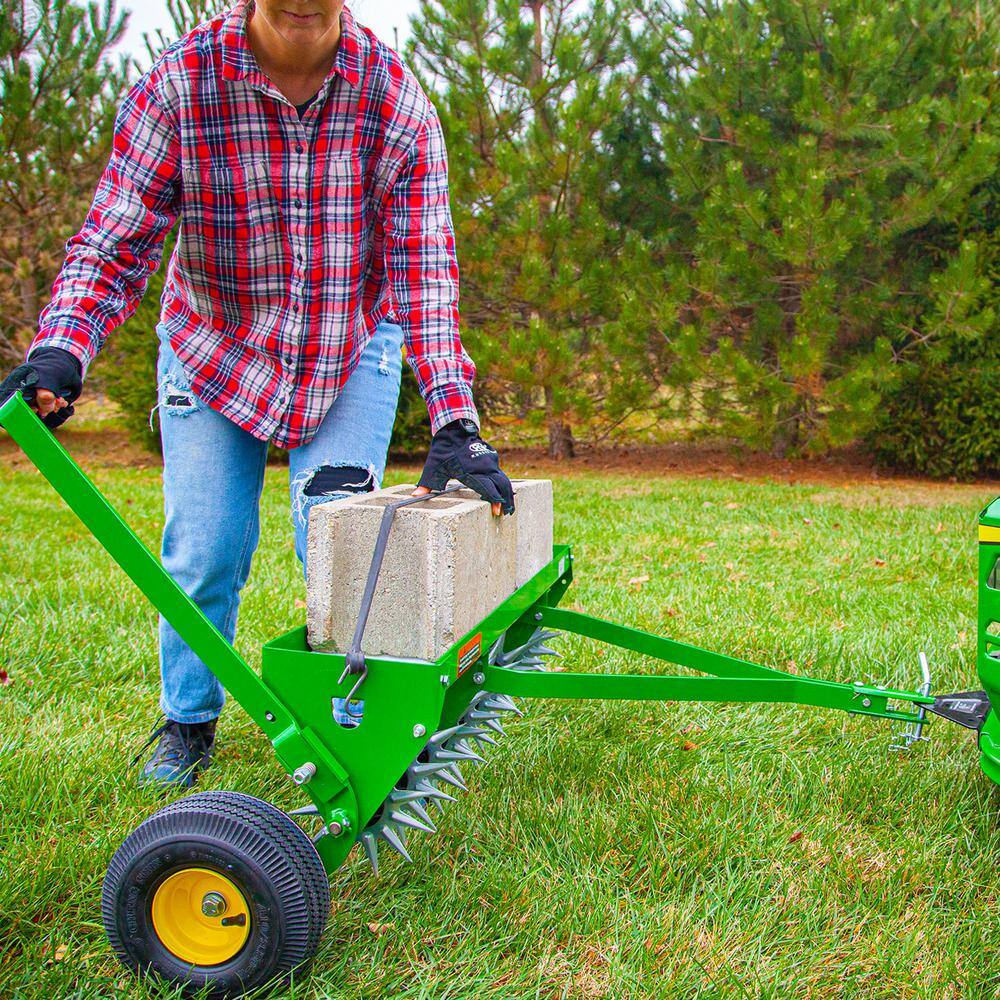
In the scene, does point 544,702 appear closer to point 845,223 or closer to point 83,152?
point 845,223

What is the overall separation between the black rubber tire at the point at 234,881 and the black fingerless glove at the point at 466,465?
2.37 feet

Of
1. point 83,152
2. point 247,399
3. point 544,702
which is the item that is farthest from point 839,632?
point 83,152

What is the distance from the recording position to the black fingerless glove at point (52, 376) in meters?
1.75

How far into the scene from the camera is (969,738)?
8.96 feet

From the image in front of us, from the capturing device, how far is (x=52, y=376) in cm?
178

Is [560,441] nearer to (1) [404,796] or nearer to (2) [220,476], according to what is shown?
(2) [220,476]

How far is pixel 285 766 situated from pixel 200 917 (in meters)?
0.28

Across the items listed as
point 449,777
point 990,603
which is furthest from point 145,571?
point 990,603

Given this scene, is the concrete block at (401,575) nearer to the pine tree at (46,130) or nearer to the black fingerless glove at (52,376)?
the black fingerless glove at (52,376)

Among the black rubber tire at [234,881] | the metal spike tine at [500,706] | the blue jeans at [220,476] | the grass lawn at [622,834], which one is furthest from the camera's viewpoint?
the metal spike tine at [500,706]

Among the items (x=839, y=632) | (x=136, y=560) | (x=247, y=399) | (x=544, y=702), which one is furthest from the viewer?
(x=839, y=632)

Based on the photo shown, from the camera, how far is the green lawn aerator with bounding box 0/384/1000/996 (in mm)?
1667

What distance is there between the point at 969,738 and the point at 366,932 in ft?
5.73

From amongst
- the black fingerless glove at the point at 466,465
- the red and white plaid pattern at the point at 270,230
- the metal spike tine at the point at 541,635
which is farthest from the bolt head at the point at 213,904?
the metal spike tine at the point at 541,635
